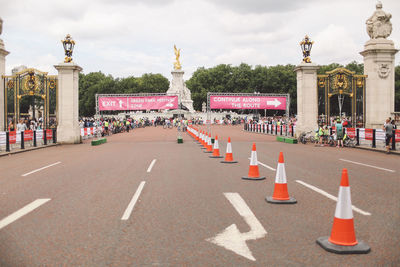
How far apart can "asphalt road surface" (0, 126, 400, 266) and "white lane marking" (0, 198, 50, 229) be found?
0.02 m

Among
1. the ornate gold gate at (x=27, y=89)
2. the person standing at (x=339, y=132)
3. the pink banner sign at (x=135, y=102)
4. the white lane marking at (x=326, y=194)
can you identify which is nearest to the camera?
the white lane marking at (x=326, y=194)

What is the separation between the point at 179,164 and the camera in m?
→ 13.8

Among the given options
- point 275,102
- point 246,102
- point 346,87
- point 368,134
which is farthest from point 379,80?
point 246,102

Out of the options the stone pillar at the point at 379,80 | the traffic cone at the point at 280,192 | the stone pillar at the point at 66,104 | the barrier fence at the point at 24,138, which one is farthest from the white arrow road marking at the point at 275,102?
the traffic cone at the point at 280,192

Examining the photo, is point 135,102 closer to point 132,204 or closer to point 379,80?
point 379,80

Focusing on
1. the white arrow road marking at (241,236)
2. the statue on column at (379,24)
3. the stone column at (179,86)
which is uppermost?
the stone column at (179,86)

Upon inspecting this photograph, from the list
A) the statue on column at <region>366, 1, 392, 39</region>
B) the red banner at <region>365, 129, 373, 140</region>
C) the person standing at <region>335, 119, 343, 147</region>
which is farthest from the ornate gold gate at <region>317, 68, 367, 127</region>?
the red banner at <region>365, 129, 373, 140</region>

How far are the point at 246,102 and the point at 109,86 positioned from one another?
279 feet

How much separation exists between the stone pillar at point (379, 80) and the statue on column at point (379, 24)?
494 mm

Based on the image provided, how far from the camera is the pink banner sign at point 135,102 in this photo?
151 ft

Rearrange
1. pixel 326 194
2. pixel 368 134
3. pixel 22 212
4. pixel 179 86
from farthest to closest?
pixel 179 86 → pixel 368 134 → pixel 326 194 → pixel 22 212

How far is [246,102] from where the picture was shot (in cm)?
4200

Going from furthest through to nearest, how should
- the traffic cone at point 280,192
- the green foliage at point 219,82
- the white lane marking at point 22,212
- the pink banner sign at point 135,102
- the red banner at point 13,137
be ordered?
the green foliage at point 219,82
the pink banner sign at point 135,102
the red banner at point 13,137
the traffic cone at point 280,192
the white lane marking at point 22,212

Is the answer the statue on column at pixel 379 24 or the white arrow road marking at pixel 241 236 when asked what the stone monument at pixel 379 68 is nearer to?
the statue on column at pixel 379 24
